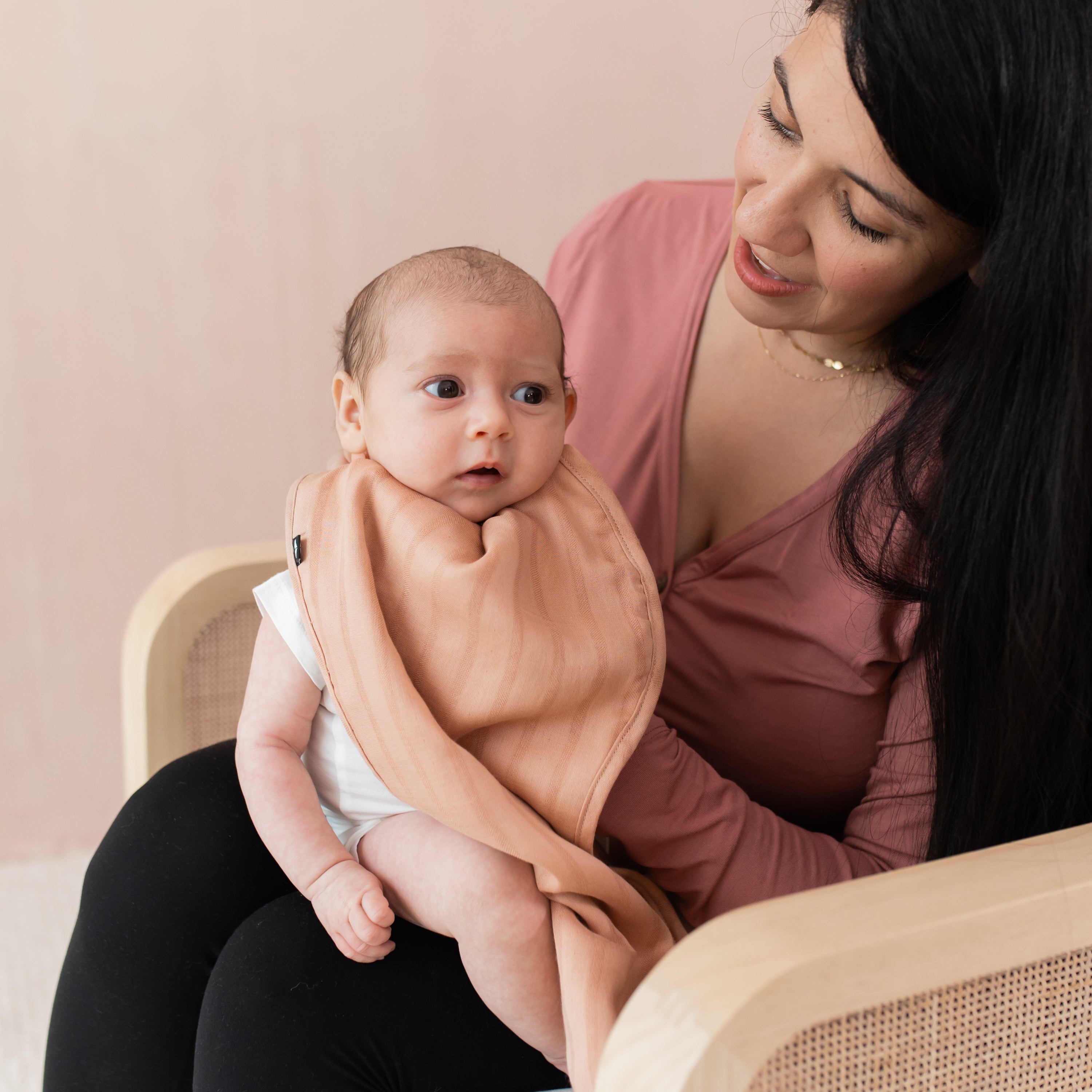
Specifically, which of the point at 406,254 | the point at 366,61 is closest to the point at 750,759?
the point at 406,254

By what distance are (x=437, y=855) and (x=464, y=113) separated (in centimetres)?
124

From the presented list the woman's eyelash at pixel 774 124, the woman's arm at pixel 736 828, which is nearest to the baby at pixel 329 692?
the woman's arm at pixel 736 828

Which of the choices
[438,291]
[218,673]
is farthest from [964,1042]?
[218,673]

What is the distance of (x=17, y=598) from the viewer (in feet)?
5.85

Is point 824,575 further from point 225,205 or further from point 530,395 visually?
point 225,205

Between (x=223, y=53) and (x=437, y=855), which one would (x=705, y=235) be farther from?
(x=223, y=53)

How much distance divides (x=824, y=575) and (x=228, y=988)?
22.1 inches

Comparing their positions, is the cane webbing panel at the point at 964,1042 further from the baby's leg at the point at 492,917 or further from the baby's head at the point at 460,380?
the baby's head at the point at 460,380

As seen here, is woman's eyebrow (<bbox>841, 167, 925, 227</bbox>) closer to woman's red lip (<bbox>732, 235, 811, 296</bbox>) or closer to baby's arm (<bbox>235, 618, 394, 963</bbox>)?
woman's red lip (<bbox>732, 235, 811, 296</bbox>)

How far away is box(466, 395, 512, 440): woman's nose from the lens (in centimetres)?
80

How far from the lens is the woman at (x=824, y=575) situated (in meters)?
0.75

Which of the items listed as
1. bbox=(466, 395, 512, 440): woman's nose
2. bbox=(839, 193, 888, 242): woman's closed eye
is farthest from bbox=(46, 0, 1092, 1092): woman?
bbox=(466, 395, 512, 440): woman's nose

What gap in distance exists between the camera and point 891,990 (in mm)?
591

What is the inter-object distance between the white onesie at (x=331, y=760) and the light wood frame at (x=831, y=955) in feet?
1.11
